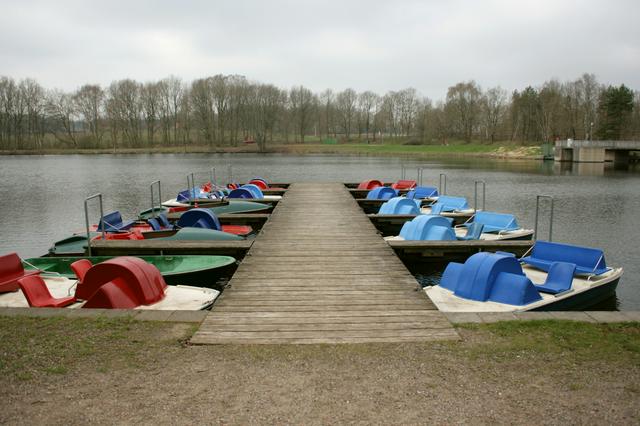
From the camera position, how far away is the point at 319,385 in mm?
4531

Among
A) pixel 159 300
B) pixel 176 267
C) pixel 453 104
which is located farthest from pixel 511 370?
pixel 453 104

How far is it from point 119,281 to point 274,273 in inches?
98.1

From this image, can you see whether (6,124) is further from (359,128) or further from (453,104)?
(453,104)

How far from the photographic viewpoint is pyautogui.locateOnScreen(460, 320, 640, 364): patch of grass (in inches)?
202

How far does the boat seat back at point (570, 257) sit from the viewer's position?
377 inches

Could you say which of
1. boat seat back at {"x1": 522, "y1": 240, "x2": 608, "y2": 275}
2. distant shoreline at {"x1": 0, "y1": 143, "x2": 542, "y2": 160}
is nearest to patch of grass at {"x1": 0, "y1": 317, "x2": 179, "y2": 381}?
boat seat back at {"x1": 522, "y1": 240, "x2": 608, "y2": 275}

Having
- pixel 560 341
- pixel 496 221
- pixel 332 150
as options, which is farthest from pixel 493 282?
pixel 332 150

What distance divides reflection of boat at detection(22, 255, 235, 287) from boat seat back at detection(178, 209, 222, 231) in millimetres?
3926

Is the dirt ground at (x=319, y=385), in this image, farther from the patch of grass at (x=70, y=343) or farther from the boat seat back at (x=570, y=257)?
the boat seat back at (x=570, y=257)

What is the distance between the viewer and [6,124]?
91125 millimetres

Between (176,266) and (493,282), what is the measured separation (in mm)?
6192

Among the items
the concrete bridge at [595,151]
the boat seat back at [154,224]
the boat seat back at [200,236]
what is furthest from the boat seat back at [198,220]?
the concrete bridge at [595,151]

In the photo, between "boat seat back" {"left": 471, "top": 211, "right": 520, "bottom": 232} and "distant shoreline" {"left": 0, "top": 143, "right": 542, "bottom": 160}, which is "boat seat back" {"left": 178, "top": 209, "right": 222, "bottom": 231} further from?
"distant shoreline" {"left": 0, "top": 143, "right": 542, "bottom": 160}

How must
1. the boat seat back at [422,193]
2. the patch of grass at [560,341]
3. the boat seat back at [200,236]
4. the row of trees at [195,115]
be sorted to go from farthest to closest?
1. the row of trees at [195,115]
2. the boat seat back at [422,193]
3. the boat seat back at [200,236]
4. the patch of grass at [560,341]
